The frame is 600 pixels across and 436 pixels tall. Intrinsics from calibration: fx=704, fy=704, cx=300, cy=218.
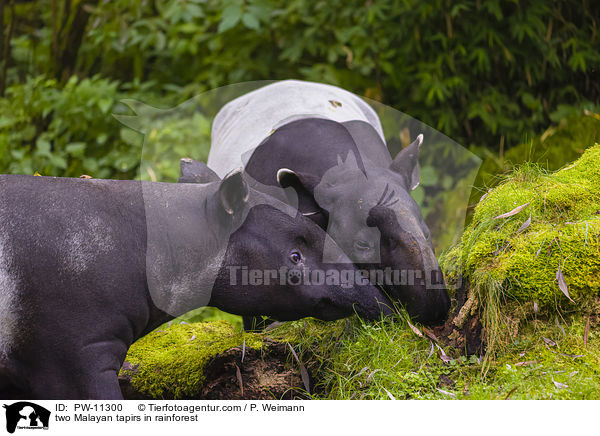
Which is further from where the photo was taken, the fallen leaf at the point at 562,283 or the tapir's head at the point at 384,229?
the tapir's head at the point at 384,229

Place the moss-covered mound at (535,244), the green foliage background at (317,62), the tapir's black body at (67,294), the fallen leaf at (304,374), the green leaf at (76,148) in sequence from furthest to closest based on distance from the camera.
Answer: the green leaf at (76,148)
the green foliage background at (317,62)
the fallen leaf at (304,374)
the moss-covered mound at (535,244)
the tapir's black body at (67,294)

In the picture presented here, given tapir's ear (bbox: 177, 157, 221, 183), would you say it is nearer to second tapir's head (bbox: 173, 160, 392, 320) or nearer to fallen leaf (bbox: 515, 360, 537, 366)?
second tapir's head (bbox: 173, 160, 392, 320)

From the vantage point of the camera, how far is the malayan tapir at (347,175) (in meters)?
3.88

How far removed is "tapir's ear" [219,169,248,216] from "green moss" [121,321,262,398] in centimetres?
88

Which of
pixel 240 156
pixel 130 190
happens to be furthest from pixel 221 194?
pixel 240 156

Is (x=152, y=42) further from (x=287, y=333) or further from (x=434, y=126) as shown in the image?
(x=287, y=333)

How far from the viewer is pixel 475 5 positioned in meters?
7.79

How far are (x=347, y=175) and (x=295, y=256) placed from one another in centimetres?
79

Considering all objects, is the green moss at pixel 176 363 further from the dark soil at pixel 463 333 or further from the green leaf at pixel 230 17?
the green leaf at pixel 230 17

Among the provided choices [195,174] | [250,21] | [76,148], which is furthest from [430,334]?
[76,148]
